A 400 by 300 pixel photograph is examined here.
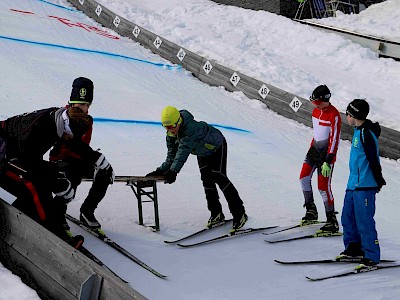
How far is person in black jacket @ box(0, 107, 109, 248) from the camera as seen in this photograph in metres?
4.18

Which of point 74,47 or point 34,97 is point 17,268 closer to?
point 34,97

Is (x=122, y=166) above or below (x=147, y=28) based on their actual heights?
below

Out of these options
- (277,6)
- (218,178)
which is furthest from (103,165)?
(277,6)

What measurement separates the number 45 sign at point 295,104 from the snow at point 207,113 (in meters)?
0.44

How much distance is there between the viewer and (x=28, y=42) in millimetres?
→ 13117

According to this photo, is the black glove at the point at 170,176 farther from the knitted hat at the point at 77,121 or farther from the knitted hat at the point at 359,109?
the knitted hat at the point at 359,109

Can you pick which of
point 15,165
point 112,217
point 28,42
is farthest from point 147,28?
point 15,165

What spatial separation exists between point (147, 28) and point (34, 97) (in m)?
8.30

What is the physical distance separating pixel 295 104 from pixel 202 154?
6704 millimetres

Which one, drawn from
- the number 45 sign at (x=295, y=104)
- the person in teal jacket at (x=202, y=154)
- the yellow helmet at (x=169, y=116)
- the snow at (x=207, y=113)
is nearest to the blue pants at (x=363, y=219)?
the snow at (x=207, y=113)

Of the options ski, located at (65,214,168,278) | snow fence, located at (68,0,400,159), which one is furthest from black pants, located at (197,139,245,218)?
snow fence, located at (68,0,400,159)

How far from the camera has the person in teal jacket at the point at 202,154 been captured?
17.4 ft

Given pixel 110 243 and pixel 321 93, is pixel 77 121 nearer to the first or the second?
pixel 110 243

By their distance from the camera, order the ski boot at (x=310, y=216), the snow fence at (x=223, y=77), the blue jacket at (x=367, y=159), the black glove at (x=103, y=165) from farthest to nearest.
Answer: the snow fence at (x=223, y=77)
the ski boot at (x=310, y=216)
the blue jacket at (x=367, y=159)
the black glove at (x=103, y=165)
